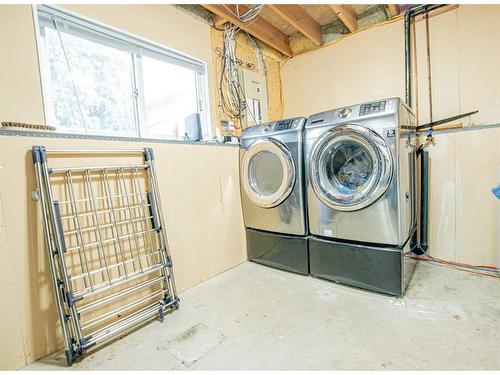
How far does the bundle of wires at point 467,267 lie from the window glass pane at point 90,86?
117 inches

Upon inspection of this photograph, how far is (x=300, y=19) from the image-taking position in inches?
109

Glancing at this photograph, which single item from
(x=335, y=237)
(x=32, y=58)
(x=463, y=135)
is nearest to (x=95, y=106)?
(x=32, y=58)

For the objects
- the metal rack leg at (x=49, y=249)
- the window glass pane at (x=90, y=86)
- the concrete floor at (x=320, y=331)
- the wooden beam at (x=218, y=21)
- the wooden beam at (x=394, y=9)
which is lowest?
the concrete floor at (x=320, y=331)

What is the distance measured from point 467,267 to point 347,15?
8.87 ft

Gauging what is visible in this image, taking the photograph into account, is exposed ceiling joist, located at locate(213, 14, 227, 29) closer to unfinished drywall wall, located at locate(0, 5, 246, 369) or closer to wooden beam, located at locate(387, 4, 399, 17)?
unfinished drywall wall, located at locate(0, 5, 246, 369)

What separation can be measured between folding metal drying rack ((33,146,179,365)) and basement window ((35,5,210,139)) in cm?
64

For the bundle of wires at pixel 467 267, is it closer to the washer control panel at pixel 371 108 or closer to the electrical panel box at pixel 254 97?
the washer control panel at pixel 371 108

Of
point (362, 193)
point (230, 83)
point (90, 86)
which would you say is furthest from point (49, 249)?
point (230, 83)

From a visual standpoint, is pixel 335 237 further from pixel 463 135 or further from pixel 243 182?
pixel 463 135

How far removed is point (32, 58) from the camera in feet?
5.40

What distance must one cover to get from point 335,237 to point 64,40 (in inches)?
100

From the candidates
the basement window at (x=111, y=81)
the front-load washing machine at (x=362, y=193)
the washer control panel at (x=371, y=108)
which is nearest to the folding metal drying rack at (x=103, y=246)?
the basement window at (x=111, y=81)

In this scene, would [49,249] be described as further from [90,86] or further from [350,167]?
[350,167]

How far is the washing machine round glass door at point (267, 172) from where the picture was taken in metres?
2.08
